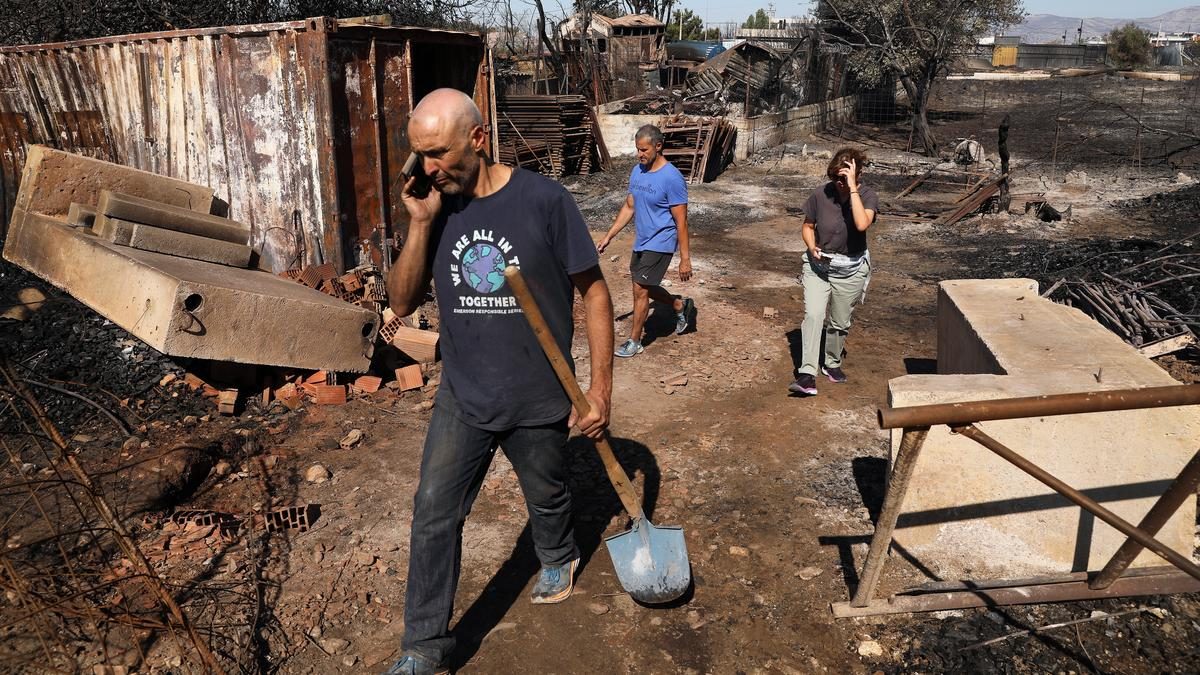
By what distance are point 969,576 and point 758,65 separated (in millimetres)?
20325

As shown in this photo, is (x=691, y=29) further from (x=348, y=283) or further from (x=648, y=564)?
(x=648, y=564)

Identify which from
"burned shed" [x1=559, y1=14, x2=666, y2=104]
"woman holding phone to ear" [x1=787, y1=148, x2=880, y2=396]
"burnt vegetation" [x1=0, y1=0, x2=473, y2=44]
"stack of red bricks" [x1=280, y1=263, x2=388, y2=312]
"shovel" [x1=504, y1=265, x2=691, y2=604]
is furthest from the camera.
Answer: "burned shed" [x1=559, y1=14, x2=666, y2=104]

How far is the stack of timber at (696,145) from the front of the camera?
15531 millimetres

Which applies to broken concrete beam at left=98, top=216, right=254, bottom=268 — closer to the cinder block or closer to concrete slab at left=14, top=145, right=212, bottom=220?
the cinder block

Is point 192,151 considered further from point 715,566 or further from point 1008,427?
point 1008,427

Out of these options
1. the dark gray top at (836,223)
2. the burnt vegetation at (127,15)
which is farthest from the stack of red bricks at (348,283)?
the burnt vegetation at (127,15)

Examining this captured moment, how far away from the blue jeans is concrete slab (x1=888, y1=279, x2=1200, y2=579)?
159 centimetres

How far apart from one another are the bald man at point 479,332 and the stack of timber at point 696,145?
12.9 metres

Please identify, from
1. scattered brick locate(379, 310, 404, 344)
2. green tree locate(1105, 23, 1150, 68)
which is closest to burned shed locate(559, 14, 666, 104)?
scattered brick locate(379, 310, 404, 344)

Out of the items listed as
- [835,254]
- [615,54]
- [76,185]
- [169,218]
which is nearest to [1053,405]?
[835,254]

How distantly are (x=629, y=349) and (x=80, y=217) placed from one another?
4286mm

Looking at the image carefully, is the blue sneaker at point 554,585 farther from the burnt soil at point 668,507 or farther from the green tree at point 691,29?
the green tree at point 691,29

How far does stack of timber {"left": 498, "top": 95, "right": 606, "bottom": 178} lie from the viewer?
15.1 m

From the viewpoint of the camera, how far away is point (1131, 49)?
41594 mm
